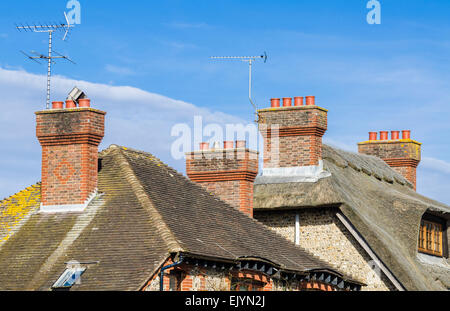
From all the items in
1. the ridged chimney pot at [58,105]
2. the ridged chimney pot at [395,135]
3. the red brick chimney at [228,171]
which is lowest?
the red brick chimney at [228,171]

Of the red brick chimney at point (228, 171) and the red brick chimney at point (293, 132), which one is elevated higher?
the red brick chimney at point (293, 132)

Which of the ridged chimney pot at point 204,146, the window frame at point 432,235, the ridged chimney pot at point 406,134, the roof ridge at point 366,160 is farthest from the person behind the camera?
the ridged chimney pot at point 406,134

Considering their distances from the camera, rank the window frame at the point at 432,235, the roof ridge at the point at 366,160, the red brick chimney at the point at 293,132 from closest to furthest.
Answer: the red brick chimney at the point at 293,132 < the window frame at the point at 432,235 < the roof ridge at the point at 366,160

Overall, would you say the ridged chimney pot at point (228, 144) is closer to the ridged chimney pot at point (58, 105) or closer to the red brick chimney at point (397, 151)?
the ridged chimney pot at point (58, 105)

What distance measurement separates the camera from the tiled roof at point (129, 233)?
1955 cm

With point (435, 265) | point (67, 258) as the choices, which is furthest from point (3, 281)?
point (435, 265)

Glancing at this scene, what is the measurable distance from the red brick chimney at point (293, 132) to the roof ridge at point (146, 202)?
21.8 feet

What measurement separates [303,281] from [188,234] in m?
4.00

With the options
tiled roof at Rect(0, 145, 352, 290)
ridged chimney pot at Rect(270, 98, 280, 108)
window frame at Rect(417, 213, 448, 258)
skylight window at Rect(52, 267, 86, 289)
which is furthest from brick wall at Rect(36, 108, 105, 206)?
window frame at Rect(417, 213, 448, 258)

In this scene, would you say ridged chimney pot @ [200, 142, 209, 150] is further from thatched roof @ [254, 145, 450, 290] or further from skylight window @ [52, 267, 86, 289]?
skylight window @ [52, 267, 86, 289]

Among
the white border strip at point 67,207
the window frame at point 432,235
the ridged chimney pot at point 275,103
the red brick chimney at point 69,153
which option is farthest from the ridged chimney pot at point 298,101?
the white border strip at point 67,207

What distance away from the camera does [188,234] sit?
20875mm

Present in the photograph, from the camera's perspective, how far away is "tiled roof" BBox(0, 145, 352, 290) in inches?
770
